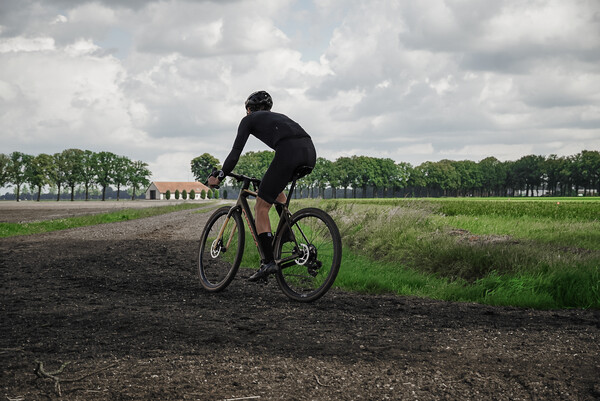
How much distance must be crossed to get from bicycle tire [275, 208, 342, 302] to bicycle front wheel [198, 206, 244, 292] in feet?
2.27

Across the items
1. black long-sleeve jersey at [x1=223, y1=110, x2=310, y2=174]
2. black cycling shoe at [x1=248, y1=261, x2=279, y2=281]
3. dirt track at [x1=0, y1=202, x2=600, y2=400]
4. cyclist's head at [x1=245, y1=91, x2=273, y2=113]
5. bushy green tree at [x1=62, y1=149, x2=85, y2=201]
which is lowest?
dirt track at [x1=0, y1=202, x2=600, y2=400]

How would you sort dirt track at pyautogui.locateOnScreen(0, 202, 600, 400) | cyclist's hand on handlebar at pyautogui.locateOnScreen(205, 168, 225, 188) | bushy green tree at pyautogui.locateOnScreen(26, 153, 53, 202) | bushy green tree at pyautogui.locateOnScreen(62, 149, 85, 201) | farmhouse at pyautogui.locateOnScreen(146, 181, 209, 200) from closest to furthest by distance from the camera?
1. dirt track at pyautogui.locateOnScreen(0, 202, 600, 400)
2. cyclist's hand on handlebar at pyautogui.locateOnScreen(205, 168, 225, 188)
3. bushy green tree at pyautogui.locateOnScreen(26, 153, 53, 202)
4. bushy green tree at pyautogui.locateOnScreen(62, 149, 85, 201)
5. farmhouse at pyautogui.locateOnScreen(146, 181, 209, 200)

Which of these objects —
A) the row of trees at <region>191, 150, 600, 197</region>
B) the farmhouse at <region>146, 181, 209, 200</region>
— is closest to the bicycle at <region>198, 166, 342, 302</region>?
the row of trees at <region>191, 150, 600, 197</region>

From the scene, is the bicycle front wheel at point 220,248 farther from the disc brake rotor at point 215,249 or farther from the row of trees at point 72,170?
the row of trees at point 72,170

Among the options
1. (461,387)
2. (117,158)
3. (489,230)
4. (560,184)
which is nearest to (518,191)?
(560,184)

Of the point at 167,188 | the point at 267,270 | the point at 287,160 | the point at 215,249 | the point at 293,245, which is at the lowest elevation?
the point at 267,270

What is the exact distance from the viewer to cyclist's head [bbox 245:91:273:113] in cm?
561

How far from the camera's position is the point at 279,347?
371 cm

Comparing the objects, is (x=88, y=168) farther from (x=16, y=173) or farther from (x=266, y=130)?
(x=266, y=130)

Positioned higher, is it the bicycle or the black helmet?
the black helmet

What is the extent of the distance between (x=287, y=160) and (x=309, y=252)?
3.45 ft

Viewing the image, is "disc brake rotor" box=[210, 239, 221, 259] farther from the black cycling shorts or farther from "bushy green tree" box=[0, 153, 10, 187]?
"bushy green tree" box=[0, 153, 10, 187]

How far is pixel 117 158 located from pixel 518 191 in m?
133

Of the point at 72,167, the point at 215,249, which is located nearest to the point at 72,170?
the point at 72,167
